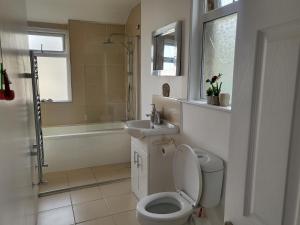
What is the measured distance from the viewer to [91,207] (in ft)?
8.67

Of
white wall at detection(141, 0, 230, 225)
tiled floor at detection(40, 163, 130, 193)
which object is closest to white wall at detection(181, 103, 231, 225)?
white wall at detection(141, 0, 230, 225)

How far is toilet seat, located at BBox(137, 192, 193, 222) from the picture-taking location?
1698mm

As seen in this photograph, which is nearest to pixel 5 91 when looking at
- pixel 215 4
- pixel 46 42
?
pixel 215 4

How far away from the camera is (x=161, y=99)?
2783 millimetres

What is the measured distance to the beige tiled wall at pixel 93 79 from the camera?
14.0ft

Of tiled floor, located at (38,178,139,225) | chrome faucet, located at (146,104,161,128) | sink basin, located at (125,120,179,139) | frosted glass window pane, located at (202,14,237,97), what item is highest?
frosted glass window pane, located at (202,14,237,97)

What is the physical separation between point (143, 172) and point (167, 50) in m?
1.41

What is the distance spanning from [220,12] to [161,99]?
1172 mm

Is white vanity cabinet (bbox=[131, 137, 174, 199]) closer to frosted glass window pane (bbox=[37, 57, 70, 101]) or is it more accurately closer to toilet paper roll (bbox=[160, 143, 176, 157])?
toilet paper roll (bbox=[160, 143, 176, 157])

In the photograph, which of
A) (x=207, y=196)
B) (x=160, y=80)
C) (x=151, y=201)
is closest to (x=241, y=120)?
(x=207, y=196)

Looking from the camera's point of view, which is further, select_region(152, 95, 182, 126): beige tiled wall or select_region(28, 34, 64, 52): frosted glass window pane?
select_region(28, 34, 64, 52): frosted glass window pane

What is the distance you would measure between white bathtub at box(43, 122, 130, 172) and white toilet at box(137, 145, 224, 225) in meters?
1.94

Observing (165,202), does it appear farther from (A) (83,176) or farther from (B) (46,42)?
(B) (46,42)

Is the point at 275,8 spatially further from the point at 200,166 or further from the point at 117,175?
the point at 117,175
